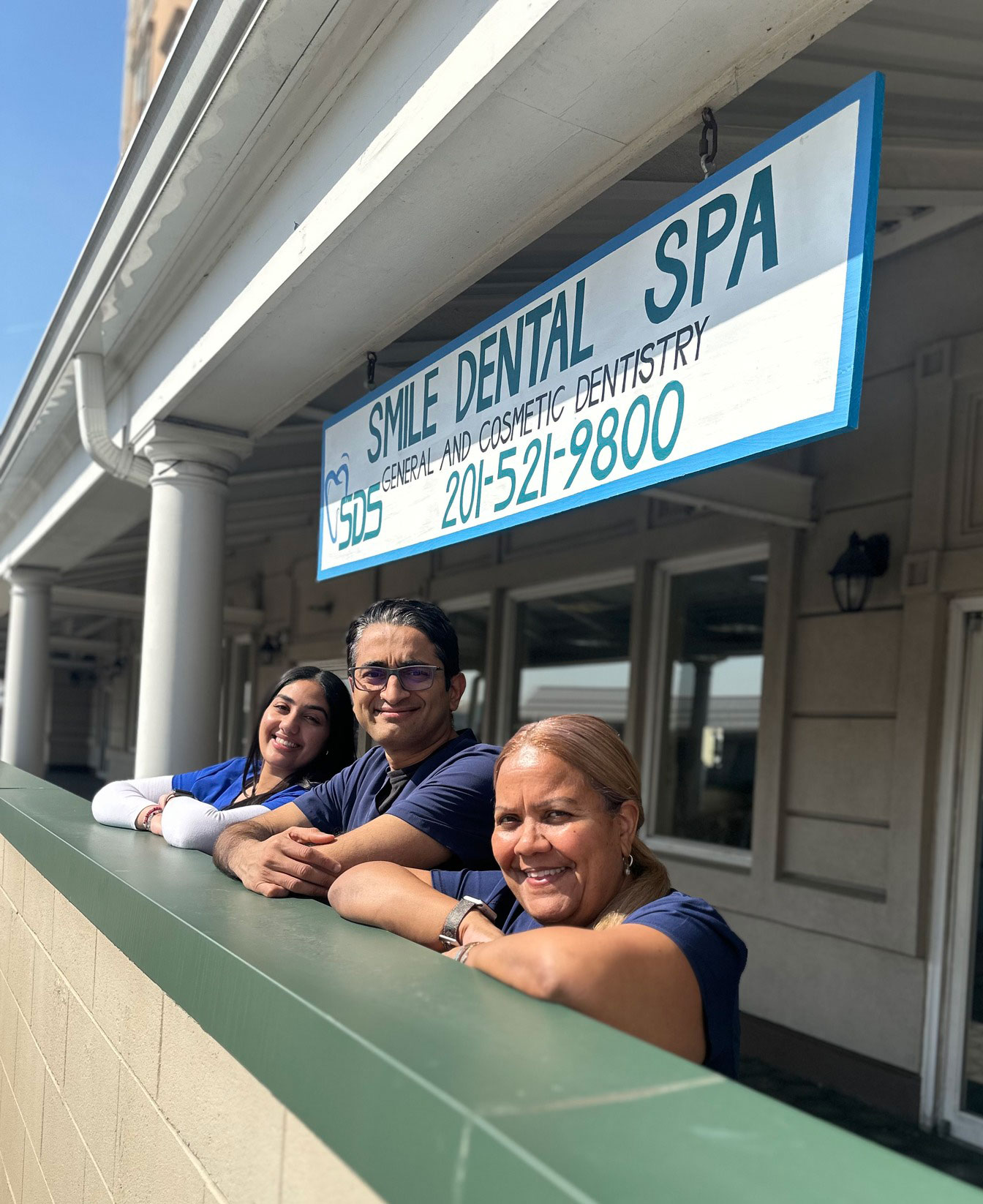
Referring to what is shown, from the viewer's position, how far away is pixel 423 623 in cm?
251

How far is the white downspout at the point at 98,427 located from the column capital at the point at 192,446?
0.30 m

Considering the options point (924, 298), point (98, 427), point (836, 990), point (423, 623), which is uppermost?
point (924, 298)

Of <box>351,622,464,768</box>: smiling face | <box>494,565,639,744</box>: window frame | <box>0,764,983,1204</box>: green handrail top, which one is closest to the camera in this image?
<box>0,764,983,1204</box>: green handrail top

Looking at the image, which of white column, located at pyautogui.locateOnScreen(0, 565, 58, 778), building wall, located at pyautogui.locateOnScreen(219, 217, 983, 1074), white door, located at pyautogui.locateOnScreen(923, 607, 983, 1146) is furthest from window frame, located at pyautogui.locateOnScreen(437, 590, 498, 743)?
white column, located at pyautogui.locateOnScreen(0, 565, 58, 778)

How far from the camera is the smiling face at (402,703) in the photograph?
7.99 ft

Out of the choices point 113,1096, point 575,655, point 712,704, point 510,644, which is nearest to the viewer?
point 113,1096

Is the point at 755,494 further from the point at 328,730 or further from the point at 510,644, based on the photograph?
the point at 510,644

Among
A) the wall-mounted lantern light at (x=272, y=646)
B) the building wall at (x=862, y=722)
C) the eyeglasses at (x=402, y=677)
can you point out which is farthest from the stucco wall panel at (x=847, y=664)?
the wall-mounted lantern light at (x=272, y=646)

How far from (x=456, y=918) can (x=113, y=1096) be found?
3.39 ft

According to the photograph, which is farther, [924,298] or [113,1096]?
[924,298]

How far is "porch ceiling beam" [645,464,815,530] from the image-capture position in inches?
176

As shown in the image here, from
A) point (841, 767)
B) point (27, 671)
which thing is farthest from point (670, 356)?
point (27, 671)

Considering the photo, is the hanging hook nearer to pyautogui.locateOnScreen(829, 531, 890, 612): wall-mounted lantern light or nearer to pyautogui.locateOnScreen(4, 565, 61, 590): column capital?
pyautogui.locateOnScreen(829, 531, 890, 612): wall-mounted lantern light

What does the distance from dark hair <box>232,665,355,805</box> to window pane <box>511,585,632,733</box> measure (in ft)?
10.9
